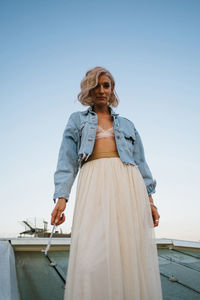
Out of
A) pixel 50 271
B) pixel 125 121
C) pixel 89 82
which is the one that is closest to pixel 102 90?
pixel 89 82

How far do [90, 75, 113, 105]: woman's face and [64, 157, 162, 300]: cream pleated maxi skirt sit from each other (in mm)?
604

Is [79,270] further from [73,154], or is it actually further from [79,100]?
[79,100]

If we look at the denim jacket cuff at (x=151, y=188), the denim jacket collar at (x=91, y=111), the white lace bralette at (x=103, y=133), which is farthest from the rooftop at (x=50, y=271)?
the denim jacket collar at (x=91, y=111)

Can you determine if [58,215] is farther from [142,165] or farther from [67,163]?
[142,165]

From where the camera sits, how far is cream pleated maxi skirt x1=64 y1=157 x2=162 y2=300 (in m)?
1.09

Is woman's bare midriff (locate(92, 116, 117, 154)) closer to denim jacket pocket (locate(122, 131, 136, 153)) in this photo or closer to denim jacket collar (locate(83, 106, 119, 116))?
denim jacket pocket (locate(122, 131, 136, 153))

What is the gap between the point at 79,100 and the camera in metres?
1.95

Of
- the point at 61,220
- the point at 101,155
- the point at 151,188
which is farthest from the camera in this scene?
the point at 151,188

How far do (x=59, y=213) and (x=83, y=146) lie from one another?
48 cm

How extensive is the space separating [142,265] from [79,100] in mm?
1344

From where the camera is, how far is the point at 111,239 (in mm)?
1203

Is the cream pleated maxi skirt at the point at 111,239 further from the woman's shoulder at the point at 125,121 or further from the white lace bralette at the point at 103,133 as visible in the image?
the woman's shoulder at the point at 125,121

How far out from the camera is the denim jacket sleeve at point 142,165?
1845mm

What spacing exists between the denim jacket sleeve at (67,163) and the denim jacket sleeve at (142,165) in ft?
1.88
